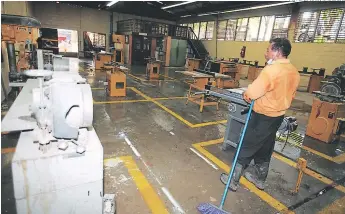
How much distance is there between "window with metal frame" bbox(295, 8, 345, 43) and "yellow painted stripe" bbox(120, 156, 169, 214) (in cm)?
1155

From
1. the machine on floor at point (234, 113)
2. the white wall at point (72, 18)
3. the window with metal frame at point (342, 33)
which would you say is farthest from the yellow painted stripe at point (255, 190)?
the white wall at point (72, 18)

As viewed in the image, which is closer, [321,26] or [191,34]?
[321,26]

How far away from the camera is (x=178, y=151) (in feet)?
12.2

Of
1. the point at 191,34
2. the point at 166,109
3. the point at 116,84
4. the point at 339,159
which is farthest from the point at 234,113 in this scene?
the point at 191,34

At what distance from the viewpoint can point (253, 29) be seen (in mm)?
14297

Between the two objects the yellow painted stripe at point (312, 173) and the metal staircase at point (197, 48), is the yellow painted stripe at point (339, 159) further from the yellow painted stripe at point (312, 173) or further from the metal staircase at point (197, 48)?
the metal staircase at point (197, 48)

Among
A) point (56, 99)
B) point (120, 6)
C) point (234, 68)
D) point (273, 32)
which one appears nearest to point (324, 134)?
point (56, 99)

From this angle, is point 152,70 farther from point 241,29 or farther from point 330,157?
point 241,29

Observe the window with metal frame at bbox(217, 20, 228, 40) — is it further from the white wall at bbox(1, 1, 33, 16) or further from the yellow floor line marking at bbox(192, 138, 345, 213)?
the yellow floor line marking at bbox(192, 138, 345, 213)

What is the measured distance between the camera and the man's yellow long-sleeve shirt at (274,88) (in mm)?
2299

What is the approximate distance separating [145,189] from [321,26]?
40.6 ft

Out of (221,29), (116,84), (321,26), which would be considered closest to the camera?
(116,84)

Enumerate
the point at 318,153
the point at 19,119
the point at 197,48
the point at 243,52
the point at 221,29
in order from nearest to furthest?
the point at 19,119
the point at 318,153
the point at 243,52
the point at 221,29
the point at 197,48

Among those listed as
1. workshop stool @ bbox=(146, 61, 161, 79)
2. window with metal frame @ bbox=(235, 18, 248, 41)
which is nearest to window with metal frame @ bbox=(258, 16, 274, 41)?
window with metal frame @ bbox=(235, 18, 248, 41)
